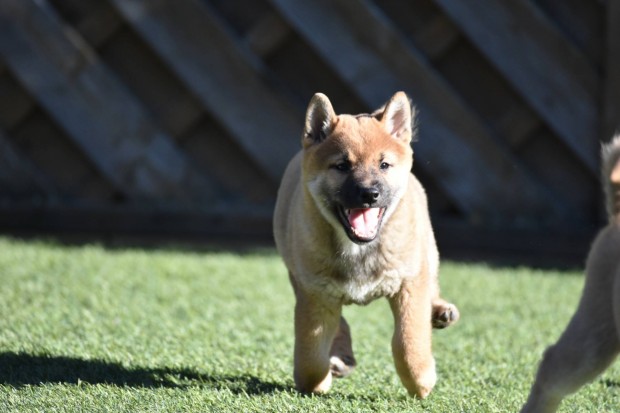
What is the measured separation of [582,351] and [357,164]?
1.02 metres

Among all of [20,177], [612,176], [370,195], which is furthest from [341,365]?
[20,177]

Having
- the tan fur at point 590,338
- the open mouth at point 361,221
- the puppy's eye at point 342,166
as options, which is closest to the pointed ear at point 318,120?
the puppy's eye at point 342,166

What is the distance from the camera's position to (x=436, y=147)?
648cm

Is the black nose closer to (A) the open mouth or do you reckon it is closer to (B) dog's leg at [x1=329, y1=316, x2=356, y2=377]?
(A) the open mouth

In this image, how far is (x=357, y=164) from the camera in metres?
3.45

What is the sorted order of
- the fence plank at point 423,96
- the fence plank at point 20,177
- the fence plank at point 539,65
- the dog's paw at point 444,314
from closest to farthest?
1. the dog's paw at point 444,314
2. the fence plank at point 539,65
3. the fence plank at point 423,96
4. the fence plank at point 20,177

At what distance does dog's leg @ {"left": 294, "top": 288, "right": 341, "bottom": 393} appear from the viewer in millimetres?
3473

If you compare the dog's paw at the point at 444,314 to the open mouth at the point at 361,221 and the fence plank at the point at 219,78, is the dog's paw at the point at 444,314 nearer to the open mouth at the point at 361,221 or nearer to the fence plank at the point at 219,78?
the open mouth at the point at 361,221

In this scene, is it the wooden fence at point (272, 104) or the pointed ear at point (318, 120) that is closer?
the pointed ear at point (318, 120)

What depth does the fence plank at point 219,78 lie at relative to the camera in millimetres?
6660

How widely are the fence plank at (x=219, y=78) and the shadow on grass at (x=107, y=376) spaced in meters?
3.10

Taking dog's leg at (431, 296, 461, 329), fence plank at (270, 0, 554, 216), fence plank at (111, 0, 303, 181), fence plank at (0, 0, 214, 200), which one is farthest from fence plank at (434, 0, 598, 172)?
dog's leg at (431, 296, 461, 329)

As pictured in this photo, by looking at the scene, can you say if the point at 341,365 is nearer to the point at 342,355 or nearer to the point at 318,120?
the point at 342,355

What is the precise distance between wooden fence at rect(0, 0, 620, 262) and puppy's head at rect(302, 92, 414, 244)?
291 cm
